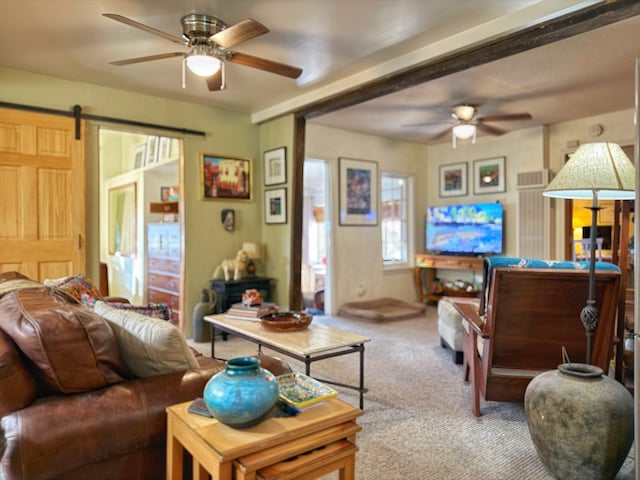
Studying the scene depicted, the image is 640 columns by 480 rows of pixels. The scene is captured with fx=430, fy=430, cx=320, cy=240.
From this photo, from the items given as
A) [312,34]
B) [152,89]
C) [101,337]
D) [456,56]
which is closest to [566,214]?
[456,56]

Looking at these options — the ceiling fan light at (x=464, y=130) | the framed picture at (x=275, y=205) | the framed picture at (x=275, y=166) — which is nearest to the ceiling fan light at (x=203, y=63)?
the framed picture at (x=275, y=166)

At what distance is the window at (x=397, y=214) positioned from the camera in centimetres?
697

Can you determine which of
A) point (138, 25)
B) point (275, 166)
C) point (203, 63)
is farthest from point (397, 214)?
point (138, 25)

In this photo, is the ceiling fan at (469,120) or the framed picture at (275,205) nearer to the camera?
the ceiling fan at (469,120)

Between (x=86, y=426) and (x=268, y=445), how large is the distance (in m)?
0.60

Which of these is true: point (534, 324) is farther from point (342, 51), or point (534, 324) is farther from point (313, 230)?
point (313, 230)

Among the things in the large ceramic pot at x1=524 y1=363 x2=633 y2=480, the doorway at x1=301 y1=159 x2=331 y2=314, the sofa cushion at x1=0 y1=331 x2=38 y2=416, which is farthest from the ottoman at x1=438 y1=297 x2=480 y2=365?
the doorway at x1=301 y1=159 x2=331 y2=314

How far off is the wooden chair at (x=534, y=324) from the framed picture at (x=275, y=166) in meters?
3.02

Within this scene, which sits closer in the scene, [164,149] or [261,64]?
[261,64]

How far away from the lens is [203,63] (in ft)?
9.70

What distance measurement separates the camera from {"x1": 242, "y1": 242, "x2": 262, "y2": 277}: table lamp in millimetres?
5023

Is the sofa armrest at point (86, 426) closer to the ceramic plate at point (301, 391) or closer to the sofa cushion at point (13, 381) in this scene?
the sofa cushion at point (13, 381)

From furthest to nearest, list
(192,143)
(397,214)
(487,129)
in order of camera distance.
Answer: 1. (397,214)
2. (487,129)
3. (192,143)

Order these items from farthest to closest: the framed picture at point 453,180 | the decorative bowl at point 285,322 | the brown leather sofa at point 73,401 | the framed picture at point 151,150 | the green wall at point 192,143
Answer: the framed picture at point 453,180, the framed picture at point 151,150, the green wall at point 192,143, the decorative bowl at point 285,322, the brown leather sofa at point 73,401
